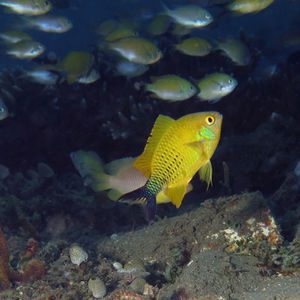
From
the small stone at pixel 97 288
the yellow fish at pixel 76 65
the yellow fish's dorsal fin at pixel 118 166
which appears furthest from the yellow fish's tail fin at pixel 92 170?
the yellow fish at pixel 76 65

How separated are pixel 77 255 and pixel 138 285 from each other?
82 cm

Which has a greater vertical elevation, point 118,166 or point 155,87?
point 155,87

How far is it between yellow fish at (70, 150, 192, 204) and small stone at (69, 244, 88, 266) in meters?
0.77

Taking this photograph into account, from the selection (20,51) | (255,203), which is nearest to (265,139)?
(255,203)

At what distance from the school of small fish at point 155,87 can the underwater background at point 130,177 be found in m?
0.04

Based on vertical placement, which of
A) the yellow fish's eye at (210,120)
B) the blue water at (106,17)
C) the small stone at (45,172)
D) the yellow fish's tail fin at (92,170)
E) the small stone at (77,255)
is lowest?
the blue water at (106,17)

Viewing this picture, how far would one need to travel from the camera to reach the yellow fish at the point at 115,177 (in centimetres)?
386

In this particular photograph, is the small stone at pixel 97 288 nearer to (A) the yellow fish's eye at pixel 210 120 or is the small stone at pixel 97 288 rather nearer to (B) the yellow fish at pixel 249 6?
(A) the yellow fish's eye at pixel 210 120

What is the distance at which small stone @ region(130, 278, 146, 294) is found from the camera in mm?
2607

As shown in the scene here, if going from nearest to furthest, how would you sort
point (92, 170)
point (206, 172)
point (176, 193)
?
point (176, 193), point (206, 172), point (92, 170)

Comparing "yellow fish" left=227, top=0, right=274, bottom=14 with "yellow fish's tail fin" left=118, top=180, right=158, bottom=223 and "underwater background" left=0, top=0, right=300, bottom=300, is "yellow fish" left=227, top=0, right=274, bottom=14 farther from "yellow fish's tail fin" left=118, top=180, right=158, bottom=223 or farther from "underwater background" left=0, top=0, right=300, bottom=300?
"yellow fish's tail fin" left=118, top=180, right=158, bottom=223

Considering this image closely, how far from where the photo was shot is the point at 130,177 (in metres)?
3.93

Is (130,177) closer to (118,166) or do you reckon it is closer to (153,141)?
(118,166)

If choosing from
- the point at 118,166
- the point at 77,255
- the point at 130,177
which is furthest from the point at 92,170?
the point at 77,255
